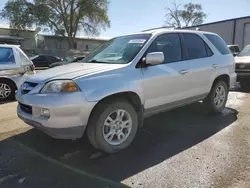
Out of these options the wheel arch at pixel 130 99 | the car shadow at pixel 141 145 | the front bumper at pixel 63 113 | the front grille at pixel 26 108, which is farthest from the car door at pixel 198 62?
the front grille at pixel 26 108

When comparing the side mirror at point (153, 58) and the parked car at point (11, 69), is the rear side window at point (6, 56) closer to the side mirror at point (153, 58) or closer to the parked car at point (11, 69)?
the parked car at point (11, 69)

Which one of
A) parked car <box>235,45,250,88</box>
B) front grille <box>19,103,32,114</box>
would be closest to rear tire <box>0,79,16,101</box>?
front grille <box>19,103,32,114</box>

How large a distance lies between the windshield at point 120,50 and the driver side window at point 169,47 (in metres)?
0.19

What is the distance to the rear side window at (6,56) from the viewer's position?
24.0 ft

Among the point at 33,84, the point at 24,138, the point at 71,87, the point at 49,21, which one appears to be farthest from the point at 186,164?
the point at 49,21

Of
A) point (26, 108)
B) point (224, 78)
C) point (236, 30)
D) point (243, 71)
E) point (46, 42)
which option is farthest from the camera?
point (46, 42)

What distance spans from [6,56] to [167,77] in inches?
203

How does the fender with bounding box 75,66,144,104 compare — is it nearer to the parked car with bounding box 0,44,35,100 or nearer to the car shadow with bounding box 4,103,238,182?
the car shadow with bounding box 4,103,238,182

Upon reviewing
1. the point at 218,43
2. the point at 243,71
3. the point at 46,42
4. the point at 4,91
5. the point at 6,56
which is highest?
the point at 46,42

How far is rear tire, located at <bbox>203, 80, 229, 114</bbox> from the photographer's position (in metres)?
5.53

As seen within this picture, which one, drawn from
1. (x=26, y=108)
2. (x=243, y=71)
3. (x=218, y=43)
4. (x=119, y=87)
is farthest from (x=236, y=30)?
(x=26, y=108)

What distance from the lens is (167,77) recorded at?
4.27 metres

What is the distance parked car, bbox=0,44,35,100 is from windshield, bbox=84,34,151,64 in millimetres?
3529

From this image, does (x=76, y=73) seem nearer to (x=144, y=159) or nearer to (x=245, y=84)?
(x=144, y=159)
